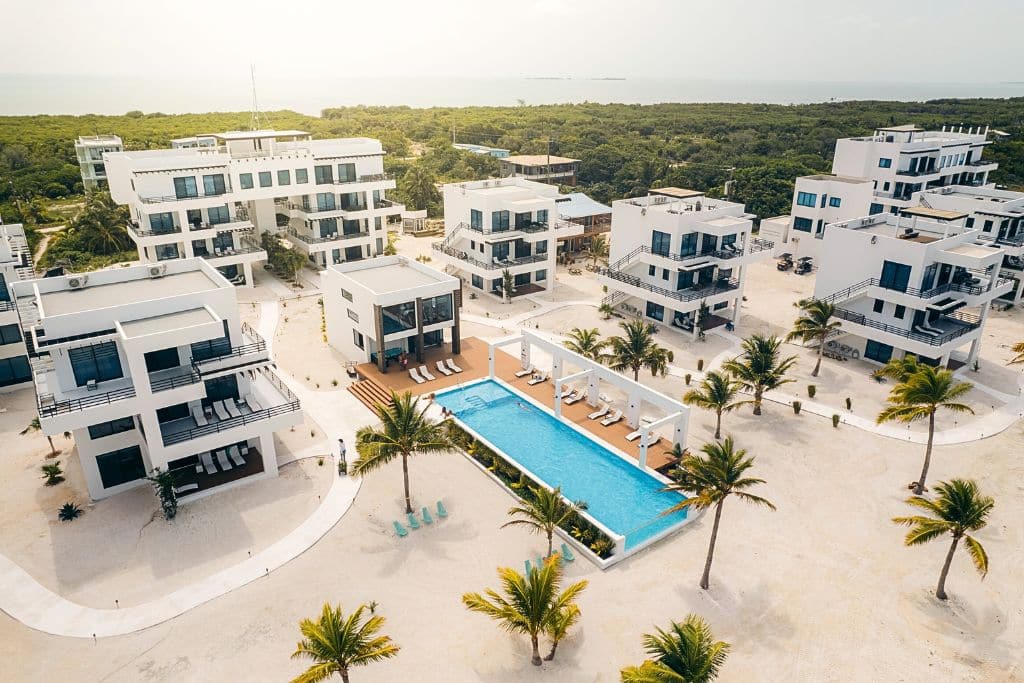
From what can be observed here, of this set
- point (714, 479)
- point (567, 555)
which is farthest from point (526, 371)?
point (714, 479)

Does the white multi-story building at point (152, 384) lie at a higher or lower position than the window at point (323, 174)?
lower

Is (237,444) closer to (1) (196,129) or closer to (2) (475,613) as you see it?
(2) (475,613)

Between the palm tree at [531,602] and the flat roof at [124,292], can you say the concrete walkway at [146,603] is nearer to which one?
the palm tree at [531,602]

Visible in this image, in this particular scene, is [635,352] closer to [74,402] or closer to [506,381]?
[506,381]

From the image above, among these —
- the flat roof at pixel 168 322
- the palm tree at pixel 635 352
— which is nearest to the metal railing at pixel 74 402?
the flat roof at pixel 168 322

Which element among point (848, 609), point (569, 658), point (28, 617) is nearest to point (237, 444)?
point (28, 617)

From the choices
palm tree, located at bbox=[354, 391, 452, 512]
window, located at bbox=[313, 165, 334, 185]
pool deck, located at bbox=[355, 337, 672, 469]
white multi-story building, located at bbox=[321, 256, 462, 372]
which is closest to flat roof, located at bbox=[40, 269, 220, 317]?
white multi-story building, located at bbox=[321, 256, 462, 372]
